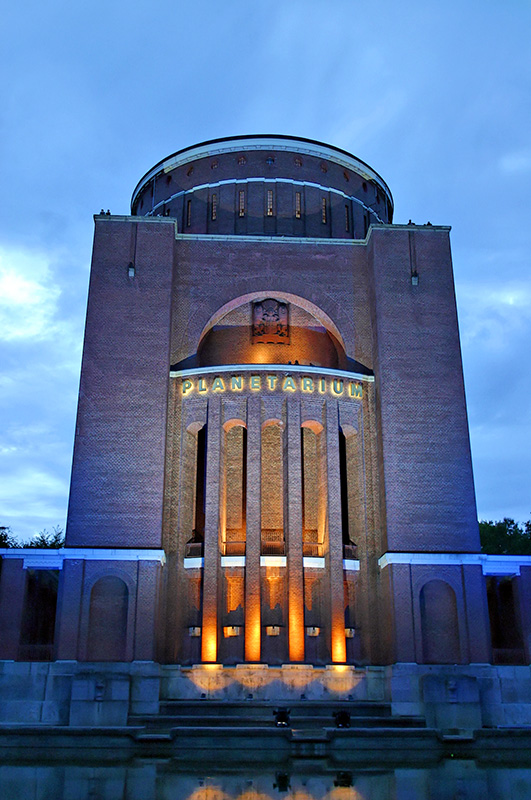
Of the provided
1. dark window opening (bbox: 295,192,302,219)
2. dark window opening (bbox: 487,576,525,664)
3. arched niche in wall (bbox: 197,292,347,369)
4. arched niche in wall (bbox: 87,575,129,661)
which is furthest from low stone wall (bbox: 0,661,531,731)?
dark window opening (bbox: 295,192,302,219)

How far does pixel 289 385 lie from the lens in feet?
109

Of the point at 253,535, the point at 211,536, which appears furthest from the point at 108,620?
the point at 253,535

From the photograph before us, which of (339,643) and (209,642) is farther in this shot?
(339,643)

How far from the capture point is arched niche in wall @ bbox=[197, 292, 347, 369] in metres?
36.9

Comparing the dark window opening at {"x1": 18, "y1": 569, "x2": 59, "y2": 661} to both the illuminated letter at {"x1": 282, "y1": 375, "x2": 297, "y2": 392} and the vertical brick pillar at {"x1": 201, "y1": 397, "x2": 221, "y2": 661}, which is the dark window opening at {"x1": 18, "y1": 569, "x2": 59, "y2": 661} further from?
the illuminated letter at {"x1": 282, "y1": 375, "x2": 297, "y2": 392}

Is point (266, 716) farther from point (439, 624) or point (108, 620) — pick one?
point (439, 624)

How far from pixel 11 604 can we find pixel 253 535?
9205 millimetres

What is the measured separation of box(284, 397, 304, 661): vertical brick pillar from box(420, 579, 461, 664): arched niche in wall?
4.58 meters

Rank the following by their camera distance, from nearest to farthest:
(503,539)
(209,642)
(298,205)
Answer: (209,642) < (298,205) < (503,539)

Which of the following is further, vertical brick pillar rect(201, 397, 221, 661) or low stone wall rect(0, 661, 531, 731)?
vertical brick pillar rect(201, 397, 221, 661)

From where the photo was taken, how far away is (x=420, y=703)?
2836 centimetres

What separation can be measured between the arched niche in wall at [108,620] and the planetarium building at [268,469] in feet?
0.17

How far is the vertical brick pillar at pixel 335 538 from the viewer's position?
30359 millimetres

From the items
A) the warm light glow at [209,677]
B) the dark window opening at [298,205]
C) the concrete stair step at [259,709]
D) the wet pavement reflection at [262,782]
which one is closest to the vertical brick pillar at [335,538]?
the concrete stair step at [259,709]
